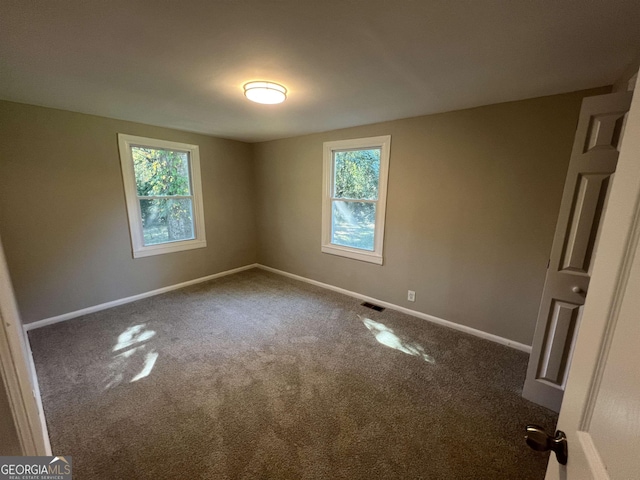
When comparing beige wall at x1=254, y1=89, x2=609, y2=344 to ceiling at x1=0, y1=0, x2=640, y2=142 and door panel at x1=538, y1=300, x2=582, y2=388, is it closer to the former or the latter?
ceiling at x1=0, y1=0, x2=640, y2=142

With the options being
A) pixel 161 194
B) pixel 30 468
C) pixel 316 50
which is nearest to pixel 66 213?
pixel 161 194

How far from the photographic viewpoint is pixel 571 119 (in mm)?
2059

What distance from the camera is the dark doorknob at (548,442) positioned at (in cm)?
63

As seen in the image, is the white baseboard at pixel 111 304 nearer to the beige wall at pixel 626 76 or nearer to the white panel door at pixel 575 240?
the white panel door at pixel 575 240

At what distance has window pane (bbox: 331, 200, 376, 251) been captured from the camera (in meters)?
3.47

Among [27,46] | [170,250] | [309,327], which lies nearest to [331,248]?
[309,327]

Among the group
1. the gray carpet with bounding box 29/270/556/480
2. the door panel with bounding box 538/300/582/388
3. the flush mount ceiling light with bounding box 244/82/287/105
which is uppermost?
the flush mount ceiling light with bounding box 244/82/287/105

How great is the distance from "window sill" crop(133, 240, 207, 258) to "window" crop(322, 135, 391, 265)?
6.68ft

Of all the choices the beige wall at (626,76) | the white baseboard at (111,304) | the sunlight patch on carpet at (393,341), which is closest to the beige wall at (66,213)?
the white baseboard at (111,304)

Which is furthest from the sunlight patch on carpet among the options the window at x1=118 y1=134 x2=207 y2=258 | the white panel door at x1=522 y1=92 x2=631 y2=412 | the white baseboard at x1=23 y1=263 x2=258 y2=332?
the window at x1=118 y1=134 x2=207 y2=258

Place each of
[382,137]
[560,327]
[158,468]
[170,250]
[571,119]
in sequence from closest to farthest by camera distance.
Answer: [158,468]
[560,327]
[571,119]
[382,137]
[170,250]

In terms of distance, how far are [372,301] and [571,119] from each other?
2.67 metres

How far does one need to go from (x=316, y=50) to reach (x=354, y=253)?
2528mm

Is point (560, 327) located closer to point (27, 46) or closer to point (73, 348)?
point (27, 46)
